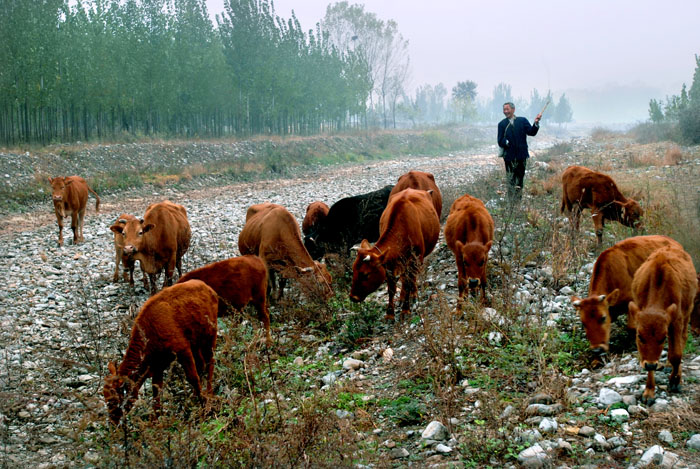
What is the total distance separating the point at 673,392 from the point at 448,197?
1092 cm

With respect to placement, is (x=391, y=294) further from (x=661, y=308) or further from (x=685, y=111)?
(x=685, y=111)

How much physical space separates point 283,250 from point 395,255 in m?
1.97

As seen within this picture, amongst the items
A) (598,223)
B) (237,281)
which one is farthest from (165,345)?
(598,223)

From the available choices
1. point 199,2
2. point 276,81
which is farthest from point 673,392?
point 199,2

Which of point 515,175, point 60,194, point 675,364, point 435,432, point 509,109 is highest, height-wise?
point 509,109

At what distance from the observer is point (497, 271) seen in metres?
8.72

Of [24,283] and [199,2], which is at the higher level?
[199,2]

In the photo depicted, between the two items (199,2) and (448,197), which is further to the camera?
(199,2)

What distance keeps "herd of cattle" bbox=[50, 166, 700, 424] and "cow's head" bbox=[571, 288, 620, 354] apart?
0.03 feet

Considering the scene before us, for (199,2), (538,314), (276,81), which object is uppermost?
(199,2)

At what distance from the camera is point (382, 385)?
A: 20.2 feet

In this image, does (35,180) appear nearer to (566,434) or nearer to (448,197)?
(448,197)

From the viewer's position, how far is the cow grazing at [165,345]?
17.1ft

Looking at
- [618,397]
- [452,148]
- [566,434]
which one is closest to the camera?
[566,434]
